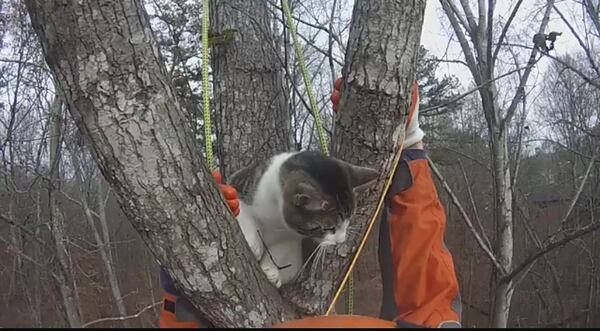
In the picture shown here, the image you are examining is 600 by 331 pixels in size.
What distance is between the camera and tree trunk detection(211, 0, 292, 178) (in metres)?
1.81

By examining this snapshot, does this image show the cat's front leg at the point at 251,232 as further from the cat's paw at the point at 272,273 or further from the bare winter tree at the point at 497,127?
the bare winter tree at the point at 497,127

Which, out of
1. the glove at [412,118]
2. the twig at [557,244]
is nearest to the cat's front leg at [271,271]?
the glove at [412,118]

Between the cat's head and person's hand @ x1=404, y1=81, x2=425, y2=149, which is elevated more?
person's hand @ x1=404, y1=81, x2=425, y2=149

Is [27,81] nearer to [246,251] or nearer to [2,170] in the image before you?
[2,170]

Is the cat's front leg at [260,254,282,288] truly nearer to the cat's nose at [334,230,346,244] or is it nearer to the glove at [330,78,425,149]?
the cat's nose at [334,230,346,244]

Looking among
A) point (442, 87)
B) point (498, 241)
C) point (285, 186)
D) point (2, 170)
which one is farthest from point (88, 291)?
point (285, 186)

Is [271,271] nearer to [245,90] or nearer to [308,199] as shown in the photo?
[308,199]

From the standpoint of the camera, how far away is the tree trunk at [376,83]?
3.91ft

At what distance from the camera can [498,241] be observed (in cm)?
291

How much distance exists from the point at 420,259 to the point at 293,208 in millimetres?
391

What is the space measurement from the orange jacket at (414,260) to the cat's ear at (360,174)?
0.07 metres

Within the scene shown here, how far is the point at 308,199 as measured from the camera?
1.46m

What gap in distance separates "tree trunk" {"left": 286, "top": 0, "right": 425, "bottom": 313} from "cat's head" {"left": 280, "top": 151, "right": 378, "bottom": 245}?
148mm

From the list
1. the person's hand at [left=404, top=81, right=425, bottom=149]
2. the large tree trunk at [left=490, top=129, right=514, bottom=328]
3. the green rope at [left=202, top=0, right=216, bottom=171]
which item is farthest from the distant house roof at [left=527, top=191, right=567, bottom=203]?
the green rope at [left=202, top=0, right=216, bottom=171]
